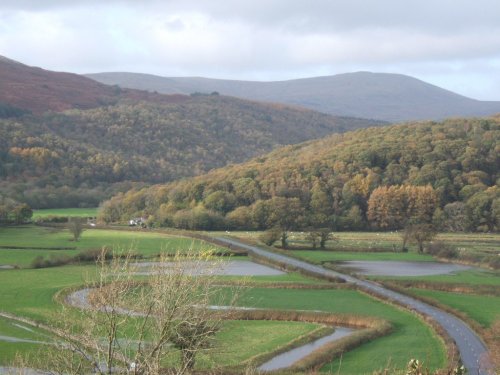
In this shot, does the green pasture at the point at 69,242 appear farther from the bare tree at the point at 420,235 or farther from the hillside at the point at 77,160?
the hillside at the point at 77,160

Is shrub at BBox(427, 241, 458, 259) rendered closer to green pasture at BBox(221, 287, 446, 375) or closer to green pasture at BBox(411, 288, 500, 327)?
green pasture at BBox(411, 288, 500, 327)

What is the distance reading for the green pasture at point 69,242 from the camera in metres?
75.9

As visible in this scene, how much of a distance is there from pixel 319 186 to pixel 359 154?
1449 centimetres

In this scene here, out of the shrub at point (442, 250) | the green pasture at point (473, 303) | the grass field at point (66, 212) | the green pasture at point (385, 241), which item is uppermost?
the green pasture at point (473, 303)

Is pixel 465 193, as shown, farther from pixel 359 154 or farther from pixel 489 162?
pixel 359 154

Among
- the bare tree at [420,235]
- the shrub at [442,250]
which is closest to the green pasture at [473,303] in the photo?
the shrub at [442,250]

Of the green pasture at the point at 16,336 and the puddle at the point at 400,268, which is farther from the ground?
the green pasture at the point at 16,336

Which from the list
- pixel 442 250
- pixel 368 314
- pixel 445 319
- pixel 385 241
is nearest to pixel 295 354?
pixel 368 314

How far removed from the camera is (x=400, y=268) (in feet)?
229

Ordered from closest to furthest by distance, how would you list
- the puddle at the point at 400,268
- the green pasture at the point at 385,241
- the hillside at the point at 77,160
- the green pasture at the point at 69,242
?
the puddle at the point at 400,268 → the green pasture at the point at 69,242 → the green pasture at the point at 385,241 → the hillside at the point at 77,160

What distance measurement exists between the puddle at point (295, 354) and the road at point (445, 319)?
6.33 m

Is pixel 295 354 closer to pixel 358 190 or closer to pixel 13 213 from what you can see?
pixel 13 213

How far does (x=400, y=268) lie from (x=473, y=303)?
1788 cm

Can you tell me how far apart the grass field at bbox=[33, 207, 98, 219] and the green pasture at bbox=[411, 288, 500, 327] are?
240 feet
